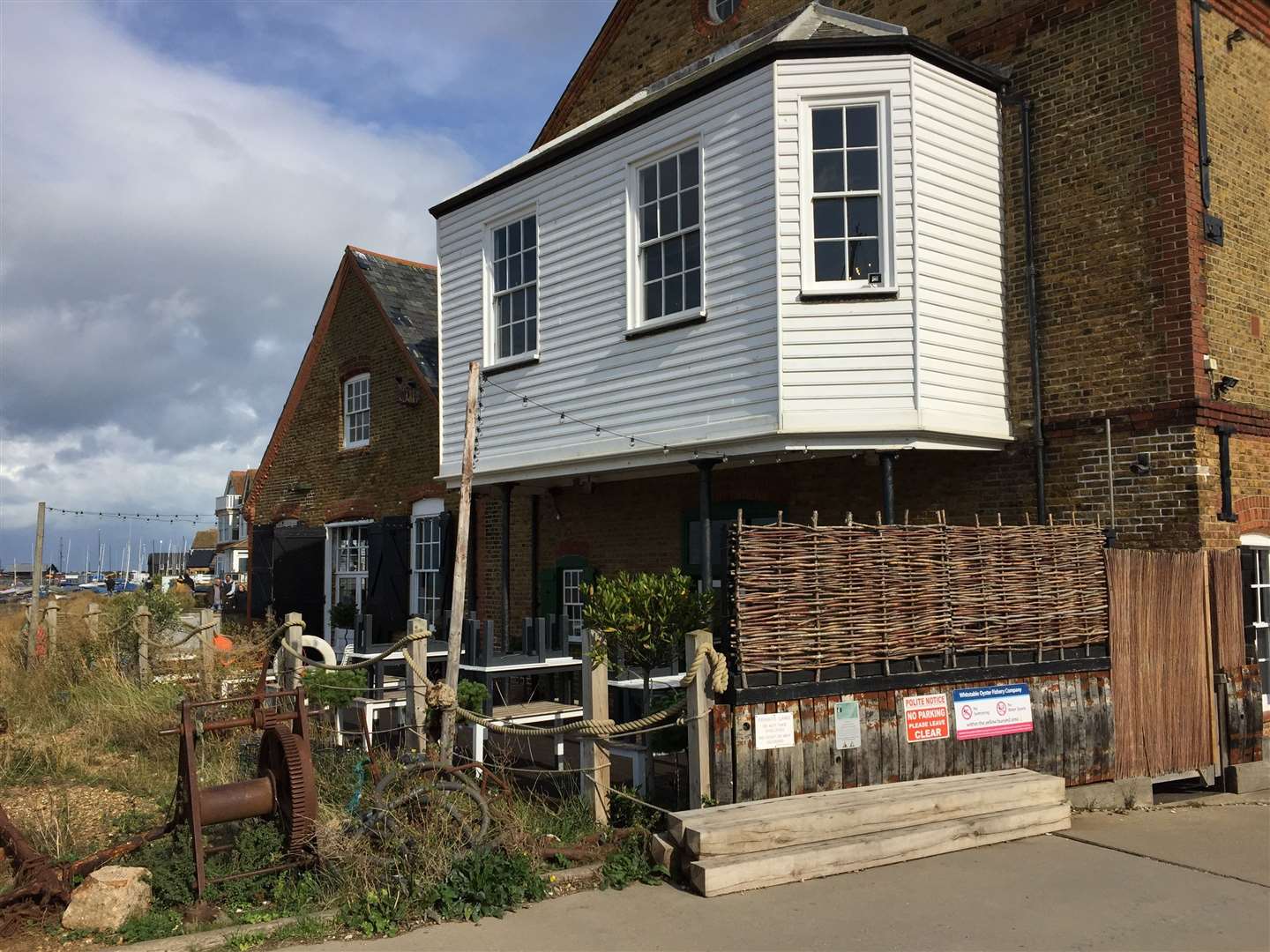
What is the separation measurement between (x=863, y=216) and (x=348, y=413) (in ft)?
39.3

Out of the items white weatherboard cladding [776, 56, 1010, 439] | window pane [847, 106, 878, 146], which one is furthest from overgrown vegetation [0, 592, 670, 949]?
window pane [847, 106, 878, 146]

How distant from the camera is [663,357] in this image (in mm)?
11328

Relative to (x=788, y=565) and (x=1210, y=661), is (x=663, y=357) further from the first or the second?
(x=1210, y=661)

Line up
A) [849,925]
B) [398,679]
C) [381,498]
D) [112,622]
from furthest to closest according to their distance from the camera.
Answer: [381,498] → [112,622] → [398,679] → [849,925]

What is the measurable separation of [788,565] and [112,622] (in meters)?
11.8

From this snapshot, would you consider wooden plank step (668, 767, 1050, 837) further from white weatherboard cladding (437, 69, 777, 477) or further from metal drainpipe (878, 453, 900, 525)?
white weatherboard cladding (437, 69, 777, 477)

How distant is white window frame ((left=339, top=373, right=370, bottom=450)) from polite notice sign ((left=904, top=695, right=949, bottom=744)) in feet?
43.2

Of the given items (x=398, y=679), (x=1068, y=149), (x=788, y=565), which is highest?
(x=1068, y=149)

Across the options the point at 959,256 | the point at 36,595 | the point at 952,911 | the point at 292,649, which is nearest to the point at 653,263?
the point at 959,256

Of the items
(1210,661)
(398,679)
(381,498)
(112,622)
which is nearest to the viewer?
(1210,661)

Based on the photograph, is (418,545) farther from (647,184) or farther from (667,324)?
(647,184)

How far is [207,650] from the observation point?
12.2 meters

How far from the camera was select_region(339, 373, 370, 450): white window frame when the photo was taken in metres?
19.1

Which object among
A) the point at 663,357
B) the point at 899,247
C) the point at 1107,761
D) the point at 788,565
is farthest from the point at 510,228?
the point at 1107,761
